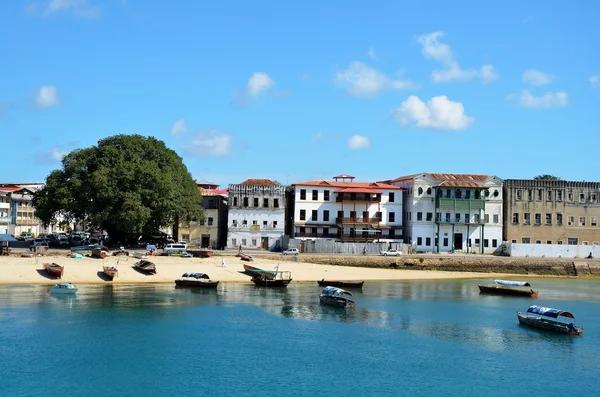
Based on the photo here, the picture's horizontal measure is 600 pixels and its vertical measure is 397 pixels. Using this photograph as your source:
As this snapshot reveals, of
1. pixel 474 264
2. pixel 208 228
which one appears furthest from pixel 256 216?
pixel 474 264

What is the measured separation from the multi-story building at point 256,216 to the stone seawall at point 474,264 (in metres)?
10.8

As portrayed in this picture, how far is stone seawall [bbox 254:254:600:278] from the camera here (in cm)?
9187

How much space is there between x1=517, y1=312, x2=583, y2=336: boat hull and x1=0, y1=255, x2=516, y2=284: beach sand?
30338 mm

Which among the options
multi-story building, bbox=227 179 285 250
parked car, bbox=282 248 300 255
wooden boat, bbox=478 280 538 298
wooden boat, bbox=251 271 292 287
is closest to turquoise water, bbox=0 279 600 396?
wooden boat, bbox=251 271 292 287

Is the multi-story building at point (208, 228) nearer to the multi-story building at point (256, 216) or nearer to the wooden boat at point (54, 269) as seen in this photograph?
the multi-story building at point (256, 216)

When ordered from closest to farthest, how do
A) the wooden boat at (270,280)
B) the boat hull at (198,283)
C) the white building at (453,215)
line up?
1. the boat hull at (198,283)
2. the wooden boat at (270,280)
3. the white building at (453,215)

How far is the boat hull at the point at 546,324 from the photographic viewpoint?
51.0 m

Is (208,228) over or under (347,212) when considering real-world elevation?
under

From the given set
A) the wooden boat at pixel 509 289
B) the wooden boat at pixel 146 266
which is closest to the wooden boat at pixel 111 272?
the wooden boat at pixel 146 266

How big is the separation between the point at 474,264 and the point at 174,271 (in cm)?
4440

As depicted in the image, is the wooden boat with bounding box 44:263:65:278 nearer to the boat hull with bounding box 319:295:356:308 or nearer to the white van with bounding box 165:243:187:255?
the white van with bounding box 165:243:187:255

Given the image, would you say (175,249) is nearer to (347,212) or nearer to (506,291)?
(347,212)

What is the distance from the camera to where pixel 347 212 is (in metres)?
103

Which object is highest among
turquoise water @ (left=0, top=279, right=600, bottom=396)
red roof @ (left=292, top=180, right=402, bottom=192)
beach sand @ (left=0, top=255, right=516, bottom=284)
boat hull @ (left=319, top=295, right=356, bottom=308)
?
red roof @ (left=292, top=180, right=402, bottom=192)
